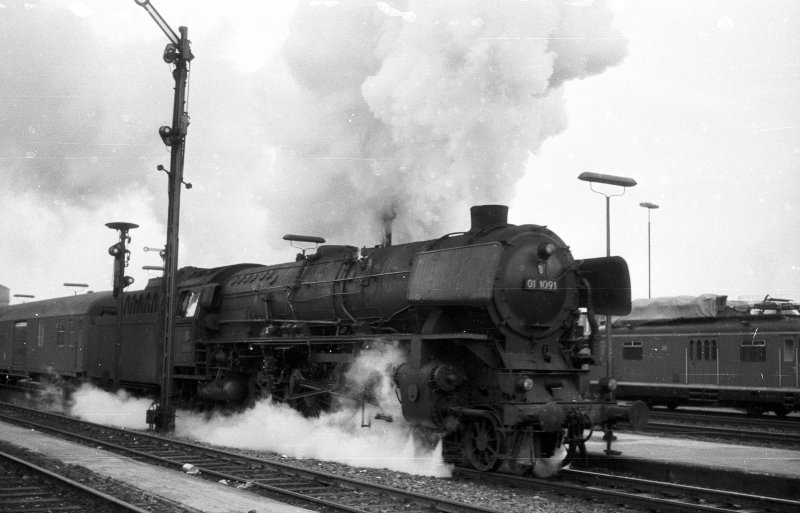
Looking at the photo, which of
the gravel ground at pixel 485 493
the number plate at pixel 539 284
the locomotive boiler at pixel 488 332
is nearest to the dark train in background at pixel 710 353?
the locomotive boiler at pixel 488 332

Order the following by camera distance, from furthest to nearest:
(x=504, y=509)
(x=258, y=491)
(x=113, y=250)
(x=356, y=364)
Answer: (x=113, y=250) → (x=356, y=364) → (x=258, y=491) → (x=504, y=509)

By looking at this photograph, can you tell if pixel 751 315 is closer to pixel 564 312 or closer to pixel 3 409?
pixel 564 312

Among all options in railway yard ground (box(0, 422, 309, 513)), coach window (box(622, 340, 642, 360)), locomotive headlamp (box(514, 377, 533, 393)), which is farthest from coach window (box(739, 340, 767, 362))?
railway yard ground (box(0, 422, 309, 513))

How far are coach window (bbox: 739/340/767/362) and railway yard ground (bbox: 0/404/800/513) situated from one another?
7.57 metres

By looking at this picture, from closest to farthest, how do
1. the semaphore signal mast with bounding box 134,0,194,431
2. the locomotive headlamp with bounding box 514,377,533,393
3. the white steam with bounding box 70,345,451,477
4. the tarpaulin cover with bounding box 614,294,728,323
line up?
the locomotive headlamp with bounding box 514,377,533,393, the white steam with bounding box 70,345,451,477, the semaphore signal mast with bounding box 134,0,194,431, the tarpaulin cover with bounding box 614,294,728,323

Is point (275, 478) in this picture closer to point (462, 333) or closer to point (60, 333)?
point (462, 333)

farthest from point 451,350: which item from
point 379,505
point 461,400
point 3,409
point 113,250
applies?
point 3,409

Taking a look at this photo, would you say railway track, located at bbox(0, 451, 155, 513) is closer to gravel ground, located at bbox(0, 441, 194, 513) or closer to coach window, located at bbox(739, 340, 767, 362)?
gravel ground, located at bbox(0, 441, 194, 513)

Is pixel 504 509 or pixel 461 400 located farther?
pixel 461 400

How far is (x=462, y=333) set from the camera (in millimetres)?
10195

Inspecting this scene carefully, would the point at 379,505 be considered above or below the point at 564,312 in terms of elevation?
below

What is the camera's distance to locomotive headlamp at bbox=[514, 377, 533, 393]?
9781mm

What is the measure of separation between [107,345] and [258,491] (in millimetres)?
13479

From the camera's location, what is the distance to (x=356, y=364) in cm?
1191
